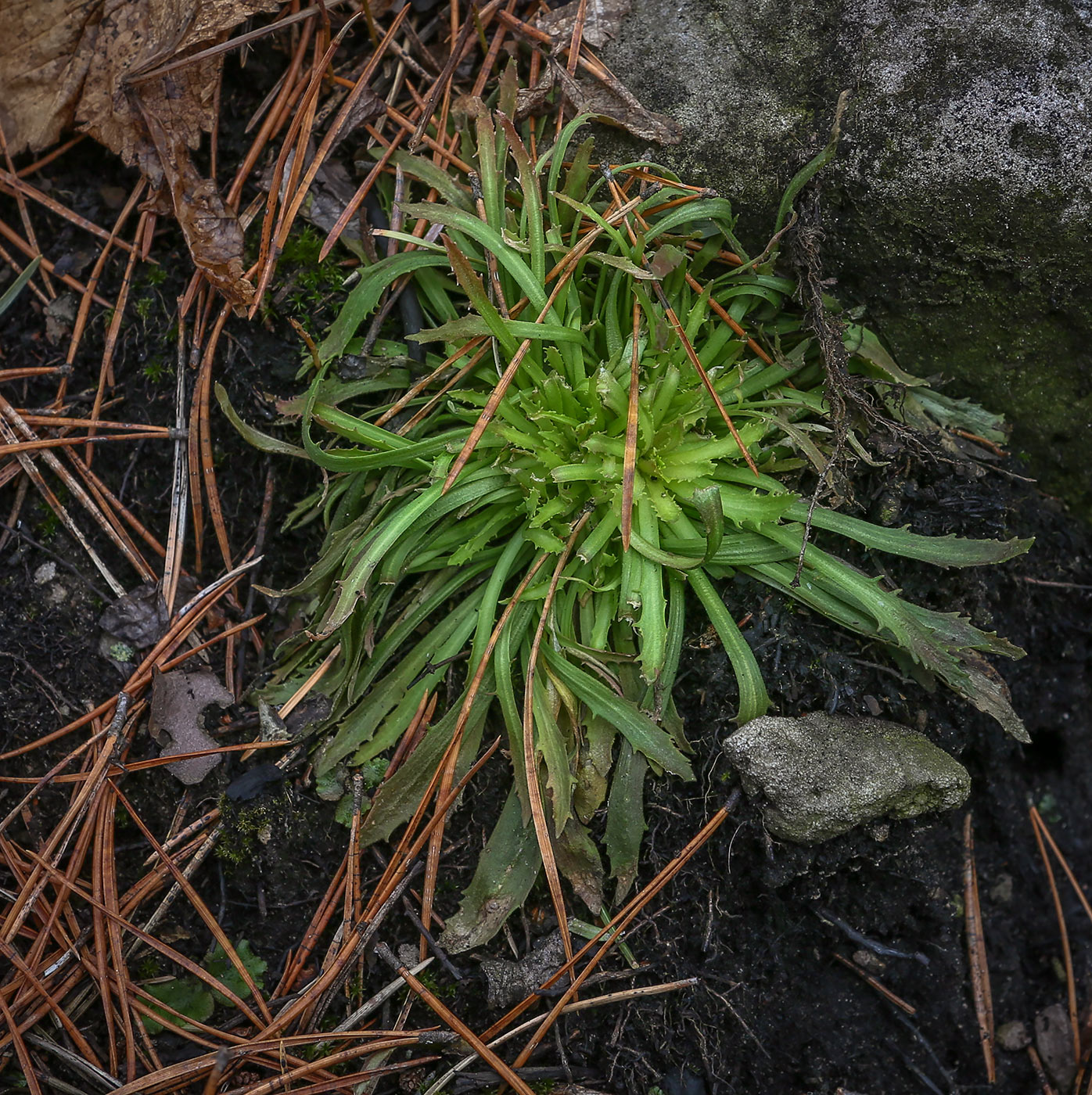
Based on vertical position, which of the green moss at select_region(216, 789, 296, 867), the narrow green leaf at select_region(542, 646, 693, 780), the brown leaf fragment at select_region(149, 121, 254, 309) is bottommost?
the green moss at select_region(216, 789, 296, 867)

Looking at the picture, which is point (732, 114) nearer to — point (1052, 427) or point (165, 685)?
point (1052, 427)

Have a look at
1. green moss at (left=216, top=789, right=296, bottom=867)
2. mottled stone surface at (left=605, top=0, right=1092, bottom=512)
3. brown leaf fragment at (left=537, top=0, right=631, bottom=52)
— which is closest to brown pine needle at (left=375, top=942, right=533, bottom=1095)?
green moss at (left=216, top=789, right=296, bottom=867)

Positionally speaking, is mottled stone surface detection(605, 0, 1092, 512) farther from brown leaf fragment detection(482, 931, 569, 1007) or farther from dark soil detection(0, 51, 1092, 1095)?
brown leaf fragment detection(482, 931, 569, 1007)

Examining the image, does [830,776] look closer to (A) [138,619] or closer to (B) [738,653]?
(B) [738,653]

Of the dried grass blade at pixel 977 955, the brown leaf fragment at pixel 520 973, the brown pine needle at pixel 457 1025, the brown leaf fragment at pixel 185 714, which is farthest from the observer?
the dried grass blade at pixel 977 955

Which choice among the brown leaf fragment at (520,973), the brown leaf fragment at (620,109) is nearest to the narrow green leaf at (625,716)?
the brown leaf fragment at (520,973)

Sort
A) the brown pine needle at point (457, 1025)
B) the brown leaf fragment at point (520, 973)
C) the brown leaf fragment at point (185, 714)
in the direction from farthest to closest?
the brown leaf fragment at point (185, 714) < the brown leaf fragment at point (520, 973) < the brown pine needle at point (457, 1025)

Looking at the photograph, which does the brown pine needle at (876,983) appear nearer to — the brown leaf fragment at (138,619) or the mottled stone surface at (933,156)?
the mottled stone surface at (933,156)
